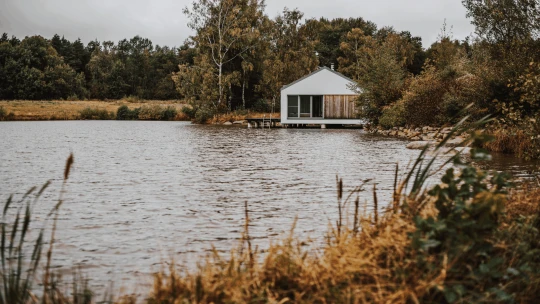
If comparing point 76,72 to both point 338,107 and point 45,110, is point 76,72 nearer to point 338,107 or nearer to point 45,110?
point 45,110

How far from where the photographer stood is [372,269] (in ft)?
14.0

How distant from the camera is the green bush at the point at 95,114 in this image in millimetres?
65938

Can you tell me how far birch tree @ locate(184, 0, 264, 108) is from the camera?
57375 millimetres

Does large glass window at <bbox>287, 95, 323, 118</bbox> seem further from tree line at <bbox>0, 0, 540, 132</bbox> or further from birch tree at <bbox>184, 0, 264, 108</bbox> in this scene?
birch tree at <bbox>184, 0, 264, 108</bbox>

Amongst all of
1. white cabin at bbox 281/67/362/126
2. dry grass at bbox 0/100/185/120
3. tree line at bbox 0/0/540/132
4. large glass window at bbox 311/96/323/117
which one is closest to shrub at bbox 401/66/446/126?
tree line at bbox 0/0/540/132

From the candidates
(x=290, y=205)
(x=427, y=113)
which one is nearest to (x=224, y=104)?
(x=427, y=113)

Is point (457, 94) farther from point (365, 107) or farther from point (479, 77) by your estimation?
point (365, 107)

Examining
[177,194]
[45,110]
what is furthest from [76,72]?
[177,194]

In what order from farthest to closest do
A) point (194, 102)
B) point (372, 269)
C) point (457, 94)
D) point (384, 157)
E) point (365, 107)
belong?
point (194, 102) → point (365, 107) → point (457, 94) → point (384, 157) → point (372, 269)

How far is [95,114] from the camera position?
66500 millimetres

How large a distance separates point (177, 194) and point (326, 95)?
36.0 metres

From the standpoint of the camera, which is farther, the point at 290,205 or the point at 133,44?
the point at 133,44

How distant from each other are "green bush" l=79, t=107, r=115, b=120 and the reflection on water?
4307 centimetres

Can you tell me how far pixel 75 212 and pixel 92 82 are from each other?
84940mm
